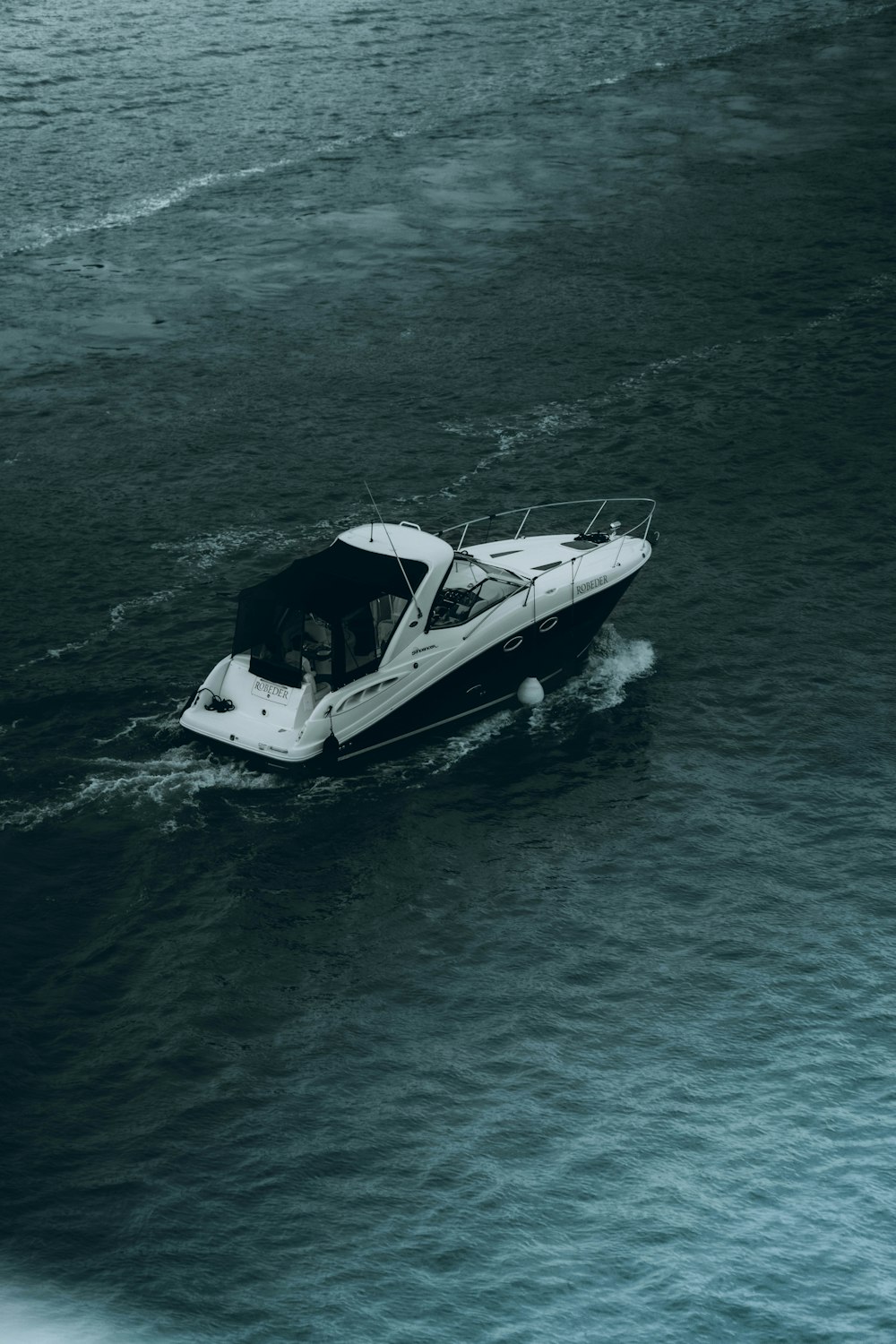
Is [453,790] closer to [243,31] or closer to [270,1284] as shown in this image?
[270,1284]

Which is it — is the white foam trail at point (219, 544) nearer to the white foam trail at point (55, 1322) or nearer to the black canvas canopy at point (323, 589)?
the black canvas canopy at point (323, 589)

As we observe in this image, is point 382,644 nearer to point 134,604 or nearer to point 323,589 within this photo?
point 323,589

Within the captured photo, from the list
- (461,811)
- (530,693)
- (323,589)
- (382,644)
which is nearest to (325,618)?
(323,589)

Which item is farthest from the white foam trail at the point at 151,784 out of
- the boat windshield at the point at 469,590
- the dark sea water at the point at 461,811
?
the boat windshield at the point at 469,590

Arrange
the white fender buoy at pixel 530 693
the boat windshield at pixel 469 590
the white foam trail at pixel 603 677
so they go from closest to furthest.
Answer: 1. the boat windshield at pixel 469 590
2. the white fender buoy at pixel 530 693
3. the white foam trail at pixel 603 677

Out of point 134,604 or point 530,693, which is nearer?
point 530,693

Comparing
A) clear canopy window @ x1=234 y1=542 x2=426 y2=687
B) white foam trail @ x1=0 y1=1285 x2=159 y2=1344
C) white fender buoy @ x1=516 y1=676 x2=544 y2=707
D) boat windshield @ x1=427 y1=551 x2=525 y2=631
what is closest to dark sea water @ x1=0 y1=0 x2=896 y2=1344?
white foam trail @ x1=0 y1=1285 x2=159 y2=1344
